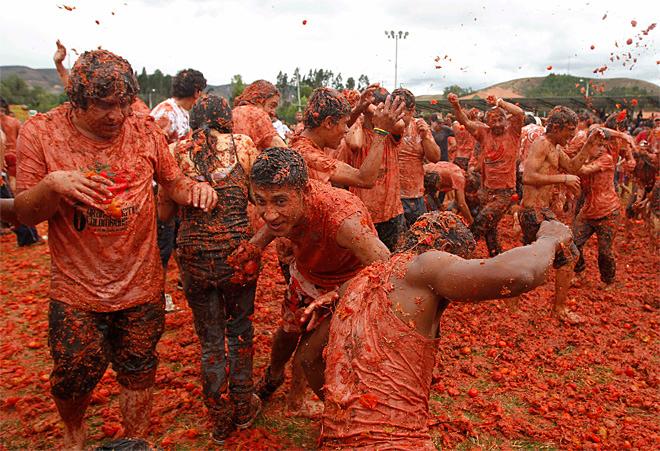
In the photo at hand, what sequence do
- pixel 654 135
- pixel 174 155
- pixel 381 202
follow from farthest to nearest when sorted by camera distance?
pixel 654 135, pixel 381 202, pixel 174 155

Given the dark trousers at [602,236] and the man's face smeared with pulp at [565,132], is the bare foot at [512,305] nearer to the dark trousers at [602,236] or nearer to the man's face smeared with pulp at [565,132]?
the dark trousers at [602,236]

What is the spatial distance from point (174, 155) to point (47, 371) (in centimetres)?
241

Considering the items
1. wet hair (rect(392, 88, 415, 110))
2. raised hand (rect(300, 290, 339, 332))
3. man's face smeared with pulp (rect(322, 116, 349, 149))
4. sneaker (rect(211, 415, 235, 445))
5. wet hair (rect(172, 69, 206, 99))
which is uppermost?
wet hair (rect(172, 69, 206, 99))

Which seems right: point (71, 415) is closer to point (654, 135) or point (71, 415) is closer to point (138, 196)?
point (138, 196)

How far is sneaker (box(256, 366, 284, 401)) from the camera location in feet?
12.3

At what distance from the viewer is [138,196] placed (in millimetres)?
2783

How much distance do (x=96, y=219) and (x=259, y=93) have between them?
328 centimetres

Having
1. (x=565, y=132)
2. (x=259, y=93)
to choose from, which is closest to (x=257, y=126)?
(x=259, y=93)

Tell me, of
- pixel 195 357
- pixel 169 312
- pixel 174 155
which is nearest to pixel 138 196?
pixel 174 155

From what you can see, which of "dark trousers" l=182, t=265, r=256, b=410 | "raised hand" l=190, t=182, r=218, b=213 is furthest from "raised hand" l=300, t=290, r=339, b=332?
"raised hand" l=190, t=182, r=218, b=213

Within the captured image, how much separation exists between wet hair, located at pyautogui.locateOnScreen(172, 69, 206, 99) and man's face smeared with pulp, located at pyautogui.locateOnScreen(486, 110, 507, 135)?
14.3 feet

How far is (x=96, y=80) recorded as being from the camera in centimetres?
249

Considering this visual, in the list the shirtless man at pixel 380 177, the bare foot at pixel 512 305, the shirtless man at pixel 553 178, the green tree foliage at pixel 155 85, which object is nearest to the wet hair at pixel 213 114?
the shirtless man at pixel 380 177

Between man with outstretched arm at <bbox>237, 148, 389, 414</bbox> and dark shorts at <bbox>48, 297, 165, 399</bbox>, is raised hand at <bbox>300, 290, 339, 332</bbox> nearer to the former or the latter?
man with outstretched arm at <bbox>237, 148, 389, 414</bbox>
